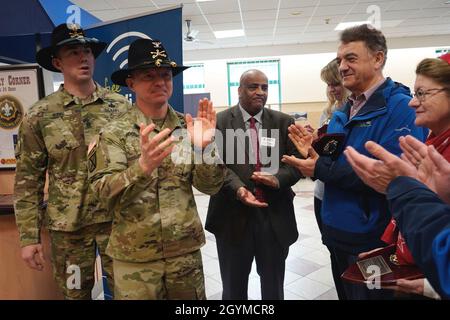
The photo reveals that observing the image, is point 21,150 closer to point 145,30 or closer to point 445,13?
point 145,30

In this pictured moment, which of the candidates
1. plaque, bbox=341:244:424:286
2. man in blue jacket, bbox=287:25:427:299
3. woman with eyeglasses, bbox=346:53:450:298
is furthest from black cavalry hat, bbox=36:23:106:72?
plaque, bbox=341:244:424:286

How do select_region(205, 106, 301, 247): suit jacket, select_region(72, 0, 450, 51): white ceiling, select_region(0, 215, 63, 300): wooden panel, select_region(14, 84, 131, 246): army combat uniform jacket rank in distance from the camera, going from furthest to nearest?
1. select_region(72, 0, 450, 51): white ceiling
2. select_region(0, 215, 63, 300): wooden panel
3. select_region(205, 106, 301, 247): suit jacket
4. select_region(14, 84, 131, 246): army combat uniform jacket

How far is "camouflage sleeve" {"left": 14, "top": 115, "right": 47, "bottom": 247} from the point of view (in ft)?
5.31

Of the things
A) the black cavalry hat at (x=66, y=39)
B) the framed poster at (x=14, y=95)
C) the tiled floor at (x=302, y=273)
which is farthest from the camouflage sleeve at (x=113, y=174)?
the tiled floor at (x=302, y=273)

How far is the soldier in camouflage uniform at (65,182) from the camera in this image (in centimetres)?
161

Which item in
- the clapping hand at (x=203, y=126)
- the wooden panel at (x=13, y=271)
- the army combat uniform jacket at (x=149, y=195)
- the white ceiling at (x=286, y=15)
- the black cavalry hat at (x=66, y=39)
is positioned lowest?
the wooden panel at (x=13, y=271)

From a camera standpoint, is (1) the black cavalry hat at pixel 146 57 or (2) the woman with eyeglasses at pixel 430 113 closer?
(2) the woman with eyeglasses at pixel 430 113

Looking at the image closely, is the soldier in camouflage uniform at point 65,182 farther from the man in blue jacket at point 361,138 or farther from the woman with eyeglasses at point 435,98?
the woman with eyeglasses at point 435,98

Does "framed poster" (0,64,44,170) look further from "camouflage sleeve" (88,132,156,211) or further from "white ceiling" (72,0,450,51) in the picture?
"white ceiling" (72,0,450,51)

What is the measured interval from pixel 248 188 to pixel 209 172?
0.58 m

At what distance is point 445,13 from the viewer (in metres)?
7.55

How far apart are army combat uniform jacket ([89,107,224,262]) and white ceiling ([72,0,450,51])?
5.45 m
